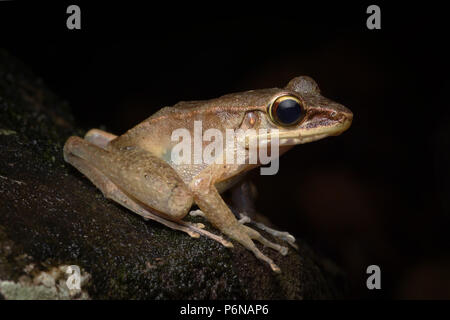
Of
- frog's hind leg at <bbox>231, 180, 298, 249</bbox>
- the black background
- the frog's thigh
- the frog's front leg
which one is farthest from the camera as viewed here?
the black background

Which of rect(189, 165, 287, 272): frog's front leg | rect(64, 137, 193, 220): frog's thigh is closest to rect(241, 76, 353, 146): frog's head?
rect(189, 165, 287, 272): frog's front leg

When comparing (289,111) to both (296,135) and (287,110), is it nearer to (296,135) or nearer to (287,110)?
(287,110)

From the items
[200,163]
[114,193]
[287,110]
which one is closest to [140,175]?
[114,193]

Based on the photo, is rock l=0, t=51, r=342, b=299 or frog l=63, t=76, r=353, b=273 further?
frog l=63, t=76, r=353, b=273

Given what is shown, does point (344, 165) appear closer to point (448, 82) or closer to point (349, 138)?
point (349, 138)

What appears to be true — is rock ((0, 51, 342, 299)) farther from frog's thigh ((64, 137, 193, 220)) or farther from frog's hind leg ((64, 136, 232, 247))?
frog's thigh ((64, 137, 193, 220))
